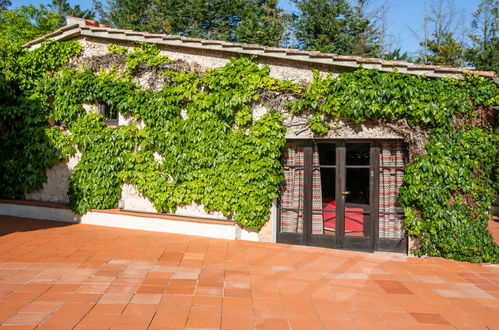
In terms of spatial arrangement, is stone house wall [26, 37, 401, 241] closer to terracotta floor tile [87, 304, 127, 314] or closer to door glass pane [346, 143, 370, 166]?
door glass pane [346, 143, 370, 166]

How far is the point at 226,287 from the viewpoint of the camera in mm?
3953

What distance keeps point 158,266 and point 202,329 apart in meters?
1.76

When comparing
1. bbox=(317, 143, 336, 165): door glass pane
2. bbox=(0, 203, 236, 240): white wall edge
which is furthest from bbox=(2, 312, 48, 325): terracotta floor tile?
bbox=(317, 143, 336, 165): door glass pane

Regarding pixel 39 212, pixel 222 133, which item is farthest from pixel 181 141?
pixel 39 212

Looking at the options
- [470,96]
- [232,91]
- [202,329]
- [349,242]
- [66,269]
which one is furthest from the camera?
[232,91]

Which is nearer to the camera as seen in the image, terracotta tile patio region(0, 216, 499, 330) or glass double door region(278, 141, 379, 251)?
terracotta tile patio region(0, 216, 499, 330)

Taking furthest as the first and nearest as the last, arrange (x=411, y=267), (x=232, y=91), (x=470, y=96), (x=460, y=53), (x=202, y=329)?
(x=460, y=53), (x=232, y=91), (x=470, y=96), (x=411, y=267), (x=202, y=329)

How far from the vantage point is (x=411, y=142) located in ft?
18.1

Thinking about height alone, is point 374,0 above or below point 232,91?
above

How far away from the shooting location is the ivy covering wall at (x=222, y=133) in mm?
5332

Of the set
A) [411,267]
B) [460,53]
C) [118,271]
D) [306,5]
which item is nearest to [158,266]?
[118,271]

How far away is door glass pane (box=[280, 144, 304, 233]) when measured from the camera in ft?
19.8

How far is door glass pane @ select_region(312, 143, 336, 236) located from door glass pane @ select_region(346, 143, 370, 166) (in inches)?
10.2

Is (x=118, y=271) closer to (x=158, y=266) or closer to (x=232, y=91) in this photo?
(x=158, y=266)
